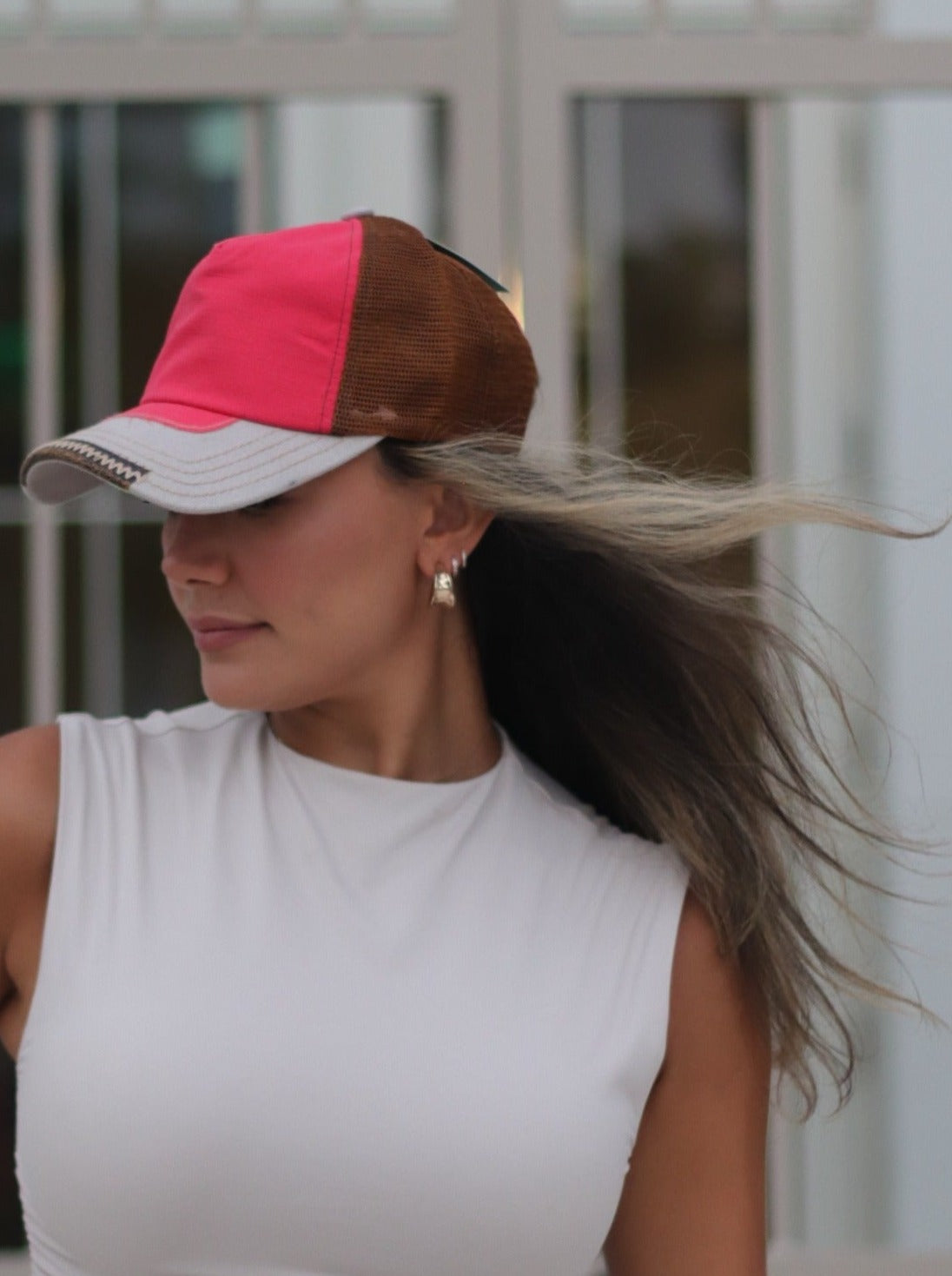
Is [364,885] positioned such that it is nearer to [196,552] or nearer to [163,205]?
[196,552]

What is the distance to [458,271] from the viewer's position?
1.34 m

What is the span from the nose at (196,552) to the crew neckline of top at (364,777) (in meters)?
0.22

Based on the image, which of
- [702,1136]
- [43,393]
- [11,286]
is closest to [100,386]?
[43,393]

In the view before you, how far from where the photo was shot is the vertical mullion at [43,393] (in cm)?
227

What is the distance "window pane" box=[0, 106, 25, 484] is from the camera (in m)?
2.30

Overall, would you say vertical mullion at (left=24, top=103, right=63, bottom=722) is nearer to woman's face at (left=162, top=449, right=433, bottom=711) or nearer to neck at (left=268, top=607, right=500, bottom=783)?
neck at (left=268, top=607, right=500, bottom=783)

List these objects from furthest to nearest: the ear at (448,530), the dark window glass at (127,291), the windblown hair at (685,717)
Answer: the dark window glass at (127,291), the windblown hair at (685,717), the ear at (448,530)

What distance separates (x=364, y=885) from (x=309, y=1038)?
14cm

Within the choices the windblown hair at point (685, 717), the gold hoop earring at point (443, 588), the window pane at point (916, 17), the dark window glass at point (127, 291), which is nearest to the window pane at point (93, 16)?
the dark window glass at point (127, 291)

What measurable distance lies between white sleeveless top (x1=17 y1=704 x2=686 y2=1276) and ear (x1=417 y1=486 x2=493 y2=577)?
0.20 m

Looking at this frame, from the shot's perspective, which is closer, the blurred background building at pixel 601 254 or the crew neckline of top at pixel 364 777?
the crew neckline of top at pixel 364 777

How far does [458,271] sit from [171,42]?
3.49 feet

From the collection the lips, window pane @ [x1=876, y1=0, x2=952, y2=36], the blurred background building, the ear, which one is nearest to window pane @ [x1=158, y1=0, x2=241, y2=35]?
the blurred background building

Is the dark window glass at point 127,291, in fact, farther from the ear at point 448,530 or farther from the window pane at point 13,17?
the ear at point 448,530
